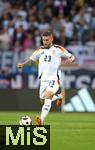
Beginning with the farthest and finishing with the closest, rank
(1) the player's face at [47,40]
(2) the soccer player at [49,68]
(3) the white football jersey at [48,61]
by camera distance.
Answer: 1. (3) the white football jersey at [48,61]
2. (2) the soccer player at [49,68]
3. (1) the player's face at [47,40]

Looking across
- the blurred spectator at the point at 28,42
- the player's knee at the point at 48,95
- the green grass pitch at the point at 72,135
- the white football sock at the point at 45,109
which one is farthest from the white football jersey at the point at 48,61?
the blurred spectator at the point at 28,42

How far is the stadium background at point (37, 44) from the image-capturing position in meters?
22.6

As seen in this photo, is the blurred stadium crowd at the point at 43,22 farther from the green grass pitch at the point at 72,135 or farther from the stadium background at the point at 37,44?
the green grass pitch at the point at 72,135

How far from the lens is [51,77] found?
14.7 m

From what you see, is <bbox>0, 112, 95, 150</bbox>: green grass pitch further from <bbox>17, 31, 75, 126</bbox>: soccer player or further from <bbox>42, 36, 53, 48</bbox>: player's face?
<bbox>42, 36, 53, 48</bbox>: player's face

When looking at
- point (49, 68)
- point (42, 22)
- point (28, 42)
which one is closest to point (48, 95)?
point (49, 68)

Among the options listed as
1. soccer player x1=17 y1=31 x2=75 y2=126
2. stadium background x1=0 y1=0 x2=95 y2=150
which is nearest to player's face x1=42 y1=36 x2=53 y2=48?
soccer player x1=17 y1=31 x2=75 y2=126

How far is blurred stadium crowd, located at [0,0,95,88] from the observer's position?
2412 cm

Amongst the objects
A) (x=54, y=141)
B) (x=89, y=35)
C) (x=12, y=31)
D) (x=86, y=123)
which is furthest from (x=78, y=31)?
(x=54, y=141)

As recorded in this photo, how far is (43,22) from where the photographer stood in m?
25.3

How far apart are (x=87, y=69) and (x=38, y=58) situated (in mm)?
7947

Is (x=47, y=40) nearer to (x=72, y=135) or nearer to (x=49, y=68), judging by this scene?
(x=49, y=68)

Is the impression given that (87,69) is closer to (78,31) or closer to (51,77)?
(78,31)

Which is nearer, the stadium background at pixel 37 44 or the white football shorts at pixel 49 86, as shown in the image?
the white football shorts at pixel 49 86
